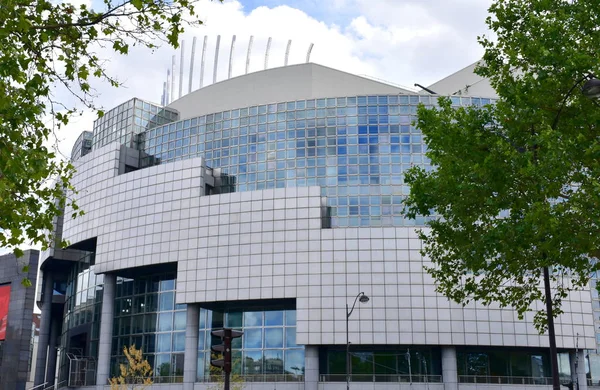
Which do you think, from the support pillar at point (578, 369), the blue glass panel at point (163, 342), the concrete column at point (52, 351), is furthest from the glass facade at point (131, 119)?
the support pillar at point (578, 369)

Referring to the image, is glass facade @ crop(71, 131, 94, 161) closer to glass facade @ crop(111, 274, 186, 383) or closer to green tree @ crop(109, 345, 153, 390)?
glass facade @ crop(111, 274, 186, 383)

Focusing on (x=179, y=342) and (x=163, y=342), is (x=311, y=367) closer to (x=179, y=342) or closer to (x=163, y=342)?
(x=179, y=342)

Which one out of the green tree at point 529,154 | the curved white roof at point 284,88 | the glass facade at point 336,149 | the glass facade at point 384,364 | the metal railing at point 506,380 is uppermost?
the curved white roof at point 284,88

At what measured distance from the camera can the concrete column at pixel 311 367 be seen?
2314 inches

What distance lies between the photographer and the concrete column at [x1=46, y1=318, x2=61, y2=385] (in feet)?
277

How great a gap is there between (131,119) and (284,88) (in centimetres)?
1697

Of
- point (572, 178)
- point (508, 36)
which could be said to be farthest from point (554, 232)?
point (508, 36)

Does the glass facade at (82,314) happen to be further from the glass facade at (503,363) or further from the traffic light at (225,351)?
the traffic light at (225,351)

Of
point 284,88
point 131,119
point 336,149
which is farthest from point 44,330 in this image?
point 336,149

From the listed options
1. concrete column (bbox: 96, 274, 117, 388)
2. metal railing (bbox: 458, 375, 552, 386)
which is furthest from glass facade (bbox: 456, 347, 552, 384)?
concrete column (bbox: 96, 274, 117, 388)

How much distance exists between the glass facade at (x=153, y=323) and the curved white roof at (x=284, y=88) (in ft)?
64.1

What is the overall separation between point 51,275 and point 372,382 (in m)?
46.1

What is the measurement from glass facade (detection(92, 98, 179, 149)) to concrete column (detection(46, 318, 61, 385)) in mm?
26198

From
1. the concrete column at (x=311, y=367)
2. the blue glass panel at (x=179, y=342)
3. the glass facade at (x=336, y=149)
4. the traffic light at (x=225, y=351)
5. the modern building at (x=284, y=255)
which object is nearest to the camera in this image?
the traffic light at (x=225, y=351)
